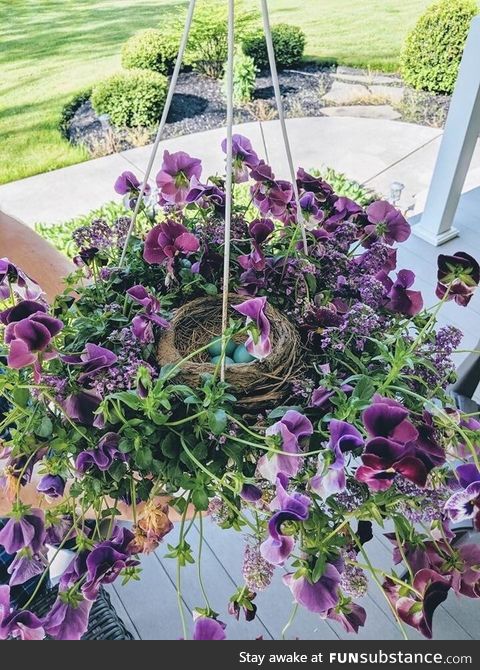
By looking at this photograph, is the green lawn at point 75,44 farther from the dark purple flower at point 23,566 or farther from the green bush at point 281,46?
the dark purple flower at point 23,566

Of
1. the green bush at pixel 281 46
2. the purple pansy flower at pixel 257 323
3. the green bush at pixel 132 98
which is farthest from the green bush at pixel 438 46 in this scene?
the purple pansy flower at pixel 257 323

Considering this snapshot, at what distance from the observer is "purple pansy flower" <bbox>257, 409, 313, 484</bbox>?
561 millimetres

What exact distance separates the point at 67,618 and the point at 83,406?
0.65 feet

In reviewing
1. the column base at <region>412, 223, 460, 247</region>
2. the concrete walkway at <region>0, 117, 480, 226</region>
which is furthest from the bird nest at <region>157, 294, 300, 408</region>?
the concrete walkway at <region>0, 117, 480, 226</region>

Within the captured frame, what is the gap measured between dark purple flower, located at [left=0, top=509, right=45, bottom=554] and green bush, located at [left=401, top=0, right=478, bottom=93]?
592 centimetres

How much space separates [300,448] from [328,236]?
0.32 m

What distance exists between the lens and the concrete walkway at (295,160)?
14.7 ft

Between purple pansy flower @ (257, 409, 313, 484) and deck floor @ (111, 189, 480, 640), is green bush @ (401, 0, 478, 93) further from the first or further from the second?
purple pansy flower @ (257, 409, 313, 484)

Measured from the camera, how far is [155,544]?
2.06 feet

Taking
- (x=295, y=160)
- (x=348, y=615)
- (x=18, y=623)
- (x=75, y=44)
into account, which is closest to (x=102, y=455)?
(x=18, y=623)

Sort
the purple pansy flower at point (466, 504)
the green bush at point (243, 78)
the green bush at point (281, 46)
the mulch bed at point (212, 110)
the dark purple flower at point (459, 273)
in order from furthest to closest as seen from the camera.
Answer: the green bush at point (281, 46) < the green bush at point (243, 78) < the mulch bed at point (212, 110) < the dark purple flower at point (459, 273) < the purple pansy flower at point (466, 504)

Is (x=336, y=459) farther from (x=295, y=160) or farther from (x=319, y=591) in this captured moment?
(x=295, y=160)

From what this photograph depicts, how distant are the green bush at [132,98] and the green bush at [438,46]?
2.47 metres

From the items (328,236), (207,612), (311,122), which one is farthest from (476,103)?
(311,122)
